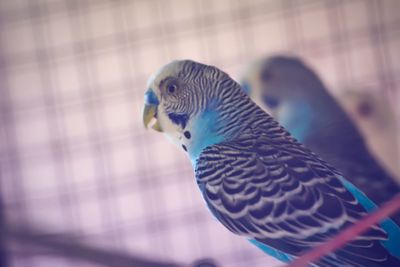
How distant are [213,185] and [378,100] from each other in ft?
3.15

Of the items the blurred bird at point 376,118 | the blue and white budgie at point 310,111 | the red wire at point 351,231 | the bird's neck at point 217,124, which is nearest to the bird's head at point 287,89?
the blue and white budgie at point 310,111

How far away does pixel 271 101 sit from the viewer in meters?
1.19

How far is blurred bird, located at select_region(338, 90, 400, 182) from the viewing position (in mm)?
1390

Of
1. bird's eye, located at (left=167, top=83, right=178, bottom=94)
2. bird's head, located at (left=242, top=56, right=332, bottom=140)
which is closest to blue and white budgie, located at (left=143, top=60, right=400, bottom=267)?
bird's eye, located at (left=167, top=83, right=178, bottom=94)

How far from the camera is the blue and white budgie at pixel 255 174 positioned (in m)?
0.53

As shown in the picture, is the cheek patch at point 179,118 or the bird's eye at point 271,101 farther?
the bird's eye at point 271,101

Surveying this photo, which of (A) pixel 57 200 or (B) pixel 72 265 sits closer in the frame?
(B) pixel 72 265

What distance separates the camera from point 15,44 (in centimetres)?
131

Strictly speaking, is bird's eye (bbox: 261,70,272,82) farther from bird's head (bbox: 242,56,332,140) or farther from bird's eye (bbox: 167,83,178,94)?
bird's eye (bbox: 167,83,178,94)

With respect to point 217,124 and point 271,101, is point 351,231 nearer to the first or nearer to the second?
point 217,124

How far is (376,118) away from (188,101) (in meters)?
1.00

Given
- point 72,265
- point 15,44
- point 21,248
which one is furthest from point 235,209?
point 15,44

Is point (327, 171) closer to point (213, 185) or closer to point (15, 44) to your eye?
point (213, 185)

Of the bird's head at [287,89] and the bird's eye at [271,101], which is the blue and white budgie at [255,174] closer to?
the bird's head at [287,89]
